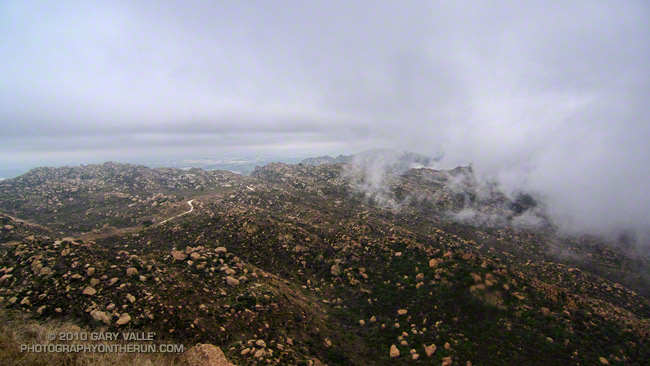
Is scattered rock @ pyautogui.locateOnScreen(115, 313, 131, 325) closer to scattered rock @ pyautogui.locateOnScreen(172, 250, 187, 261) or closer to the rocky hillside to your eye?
the rocky hillside

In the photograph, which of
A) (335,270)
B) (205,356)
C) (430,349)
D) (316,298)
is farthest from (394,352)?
(205,356)

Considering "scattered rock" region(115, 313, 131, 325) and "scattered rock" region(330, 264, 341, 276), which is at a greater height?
"scattered rock" region(115, 313, 131, 325)

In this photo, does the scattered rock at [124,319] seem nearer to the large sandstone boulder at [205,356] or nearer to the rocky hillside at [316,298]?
the rocky hillside at [316,298]

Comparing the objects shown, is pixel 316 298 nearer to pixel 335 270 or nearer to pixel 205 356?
pixel 335 270

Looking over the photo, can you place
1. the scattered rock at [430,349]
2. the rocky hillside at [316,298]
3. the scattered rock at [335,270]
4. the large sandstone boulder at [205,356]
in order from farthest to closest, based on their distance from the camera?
the scattered rock at [335,270], the scattered rock at [430,349], the rocky hillside at [316,298], the large sandstone boulder at [205,356]

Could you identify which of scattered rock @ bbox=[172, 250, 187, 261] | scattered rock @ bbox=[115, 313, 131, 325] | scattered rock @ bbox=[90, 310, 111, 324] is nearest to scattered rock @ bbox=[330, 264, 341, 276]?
scattered rock @ bbox=[172, 250, 187, 261]

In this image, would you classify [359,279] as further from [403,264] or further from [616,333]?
[616,333]

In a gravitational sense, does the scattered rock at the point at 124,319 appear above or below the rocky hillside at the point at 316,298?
above

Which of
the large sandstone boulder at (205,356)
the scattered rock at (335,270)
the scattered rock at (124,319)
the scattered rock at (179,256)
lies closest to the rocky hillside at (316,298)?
the scattered rock at (124,319)

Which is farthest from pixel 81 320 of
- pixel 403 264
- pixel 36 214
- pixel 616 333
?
pixel 36 214

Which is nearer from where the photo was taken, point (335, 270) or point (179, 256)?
point (179, 256)
